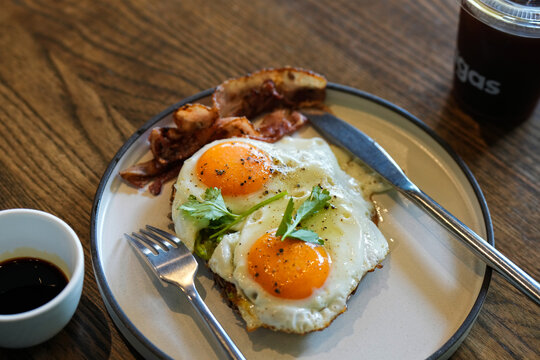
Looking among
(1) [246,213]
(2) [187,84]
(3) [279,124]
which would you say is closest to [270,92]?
(3) [279,124]

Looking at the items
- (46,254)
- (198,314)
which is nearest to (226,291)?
(198,314)

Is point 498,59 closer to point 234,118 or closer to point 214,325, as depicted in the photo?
point 234,118

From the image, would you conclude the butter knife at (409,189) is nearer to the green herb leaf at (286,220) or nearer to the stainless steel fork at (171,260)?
the green herb leaf at (286,220)

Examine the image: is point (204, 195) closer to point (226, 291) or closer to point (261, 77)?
point (226, 291)

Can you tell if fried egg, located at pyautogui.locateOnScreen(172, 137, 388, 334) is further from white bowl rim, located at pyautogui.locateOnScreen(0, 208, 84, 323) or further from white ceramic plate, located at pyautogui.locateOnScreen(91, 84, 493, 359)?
white bowl rim, located at pyautogui.locateOnScreen(0, 208, 84, 323)

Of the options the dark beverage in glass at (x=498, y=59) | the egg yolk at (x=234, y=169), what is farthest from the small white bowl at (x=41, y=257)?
the dark beverage in glass at (x=498, y=59)

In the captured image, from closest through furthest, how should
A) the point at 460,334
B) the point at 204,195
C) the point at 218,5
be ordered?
the point at 460,334 → the point at 204,195 → the point at 218,5
